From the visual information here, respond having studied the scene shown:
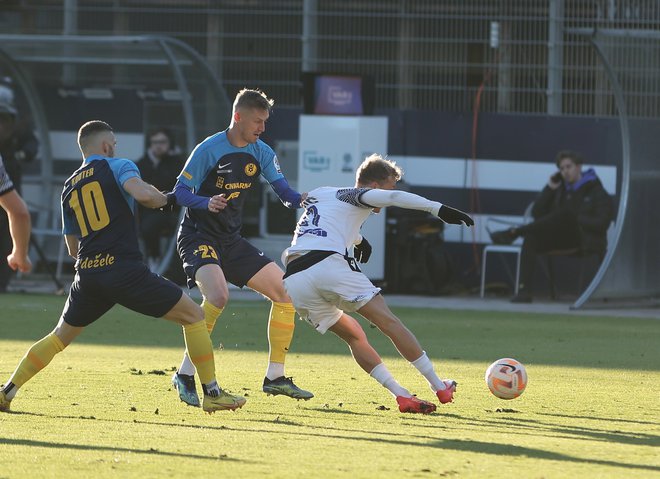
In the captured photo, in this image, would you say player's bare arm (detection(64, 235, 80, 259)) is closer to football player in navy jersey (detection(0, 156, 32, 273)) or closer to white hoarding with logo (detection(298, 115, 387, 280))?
football player in navy jersey (detection(0, 156, 32, 273))

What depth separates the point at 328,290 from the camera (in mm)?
8242

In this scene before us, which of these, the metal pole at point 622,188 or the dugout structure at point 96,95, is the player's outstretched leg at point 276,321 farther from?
the dugout structure at point 96,95

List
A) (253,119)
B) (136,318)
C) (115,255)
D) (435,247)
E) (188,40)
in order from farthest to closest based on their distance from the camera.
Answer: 1. (188,40)
2. (435,247)
3. (136,318)
4. (253,119)
5. (115,255)

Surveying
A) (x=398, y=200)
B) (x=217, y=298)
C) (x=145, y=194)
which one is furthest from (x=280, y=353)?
(x=145, y=194)

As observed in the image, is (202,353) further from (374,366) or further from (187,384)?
(374,366)

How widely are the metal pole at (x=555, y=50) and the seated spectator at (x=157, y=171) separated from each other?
4.84 metres

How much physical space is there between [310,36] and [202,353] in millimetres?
11573

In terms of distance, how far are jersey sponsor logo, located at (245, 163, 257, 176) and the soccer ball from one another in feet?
6.25

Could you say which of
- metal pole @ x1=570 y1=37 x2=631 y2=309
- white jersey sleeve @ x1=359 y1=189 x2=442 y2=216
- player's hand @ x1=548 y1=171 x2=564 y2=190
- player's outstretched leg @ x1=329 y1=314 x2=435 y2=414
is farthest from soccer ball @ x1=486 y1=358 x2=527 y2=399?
player's hand @ x1=548 y1=171 x2=564 y2=190

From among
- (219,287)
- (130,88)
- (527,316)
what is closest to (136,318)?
(527,316)

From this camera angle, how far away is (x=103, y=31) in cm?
1964

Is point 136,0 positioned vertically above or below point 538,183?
above

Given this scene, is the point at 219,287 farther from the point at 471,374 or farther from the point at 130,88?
the point at 130,88

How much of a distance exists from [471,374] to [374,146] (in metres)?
8.38
